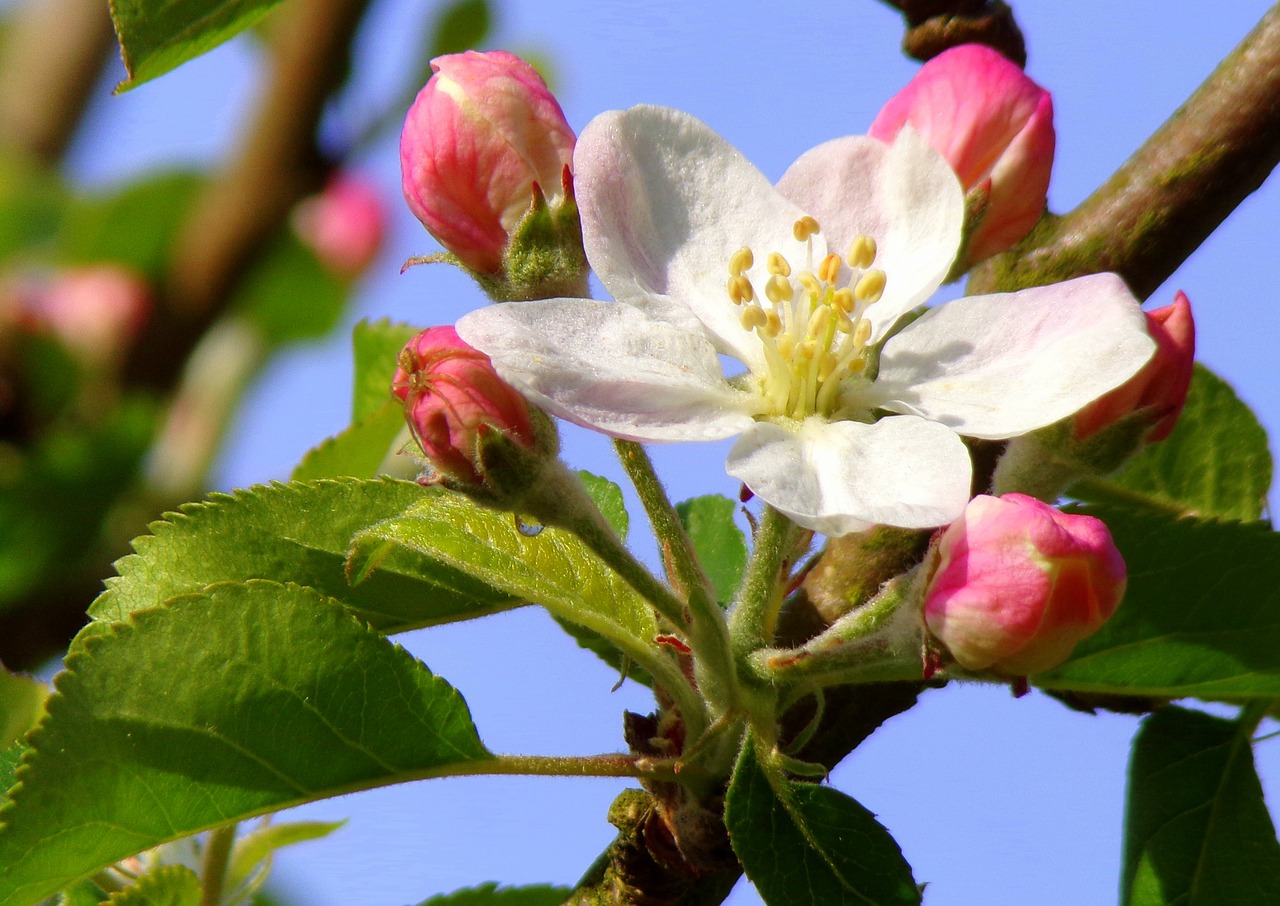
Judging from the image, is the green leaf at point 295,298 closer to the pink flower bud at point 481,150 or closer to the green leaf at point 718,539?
the green leaf at point 718,539

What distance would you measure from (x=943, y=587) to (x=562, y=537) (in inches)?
13.8

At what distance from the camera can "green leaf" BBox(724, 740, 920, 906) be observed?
1092 millimetres

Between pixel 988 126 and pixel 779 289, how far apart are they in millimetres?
227

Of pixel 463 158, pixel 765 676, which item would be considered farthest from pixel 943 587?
pixel 463 158

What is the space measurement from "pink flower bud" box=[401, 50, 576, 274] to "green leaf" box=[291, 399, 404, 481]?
36cm

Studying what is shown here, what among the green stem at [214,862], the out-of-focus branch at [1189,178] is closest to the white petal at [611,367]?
the out-of-focus branch at [1189,178]

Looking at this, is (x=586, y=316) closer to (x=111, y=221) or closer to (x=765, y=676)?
(x=765, y=676)

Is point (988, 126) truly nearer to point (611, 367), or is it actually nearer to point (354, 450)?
point (611, 367)

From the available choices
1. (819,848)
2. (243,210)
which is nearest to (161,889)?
(819,848)

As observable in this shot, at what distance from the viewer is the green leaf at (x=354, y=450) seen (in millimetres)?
1542

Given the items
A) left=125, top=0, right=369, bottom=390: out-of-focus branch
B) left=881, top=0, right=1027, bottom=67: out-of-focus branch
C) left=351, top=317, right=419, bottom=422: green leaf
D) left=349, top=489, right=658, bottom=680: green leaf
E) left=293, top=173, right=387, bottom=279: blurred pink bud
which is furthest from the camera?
left=293, top=173, right=387, bottom=279: blurred pink bud

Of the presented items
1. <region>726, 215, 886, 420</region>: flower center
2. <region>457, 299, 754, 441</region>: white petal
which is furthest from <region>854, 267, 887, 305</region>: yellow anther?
<region>457, 299, 754, 441</region>: white petal

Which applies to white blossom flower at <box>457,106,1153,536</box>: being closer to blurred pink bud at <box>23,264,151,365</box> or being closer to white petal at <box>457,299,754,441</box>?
white petal at <box>457,299,754,441</box>

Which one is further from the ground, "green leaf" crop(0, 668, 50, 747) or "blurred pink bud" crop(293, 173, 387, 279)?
"blurred pink bud" crop(293, 173, 387, 279)
